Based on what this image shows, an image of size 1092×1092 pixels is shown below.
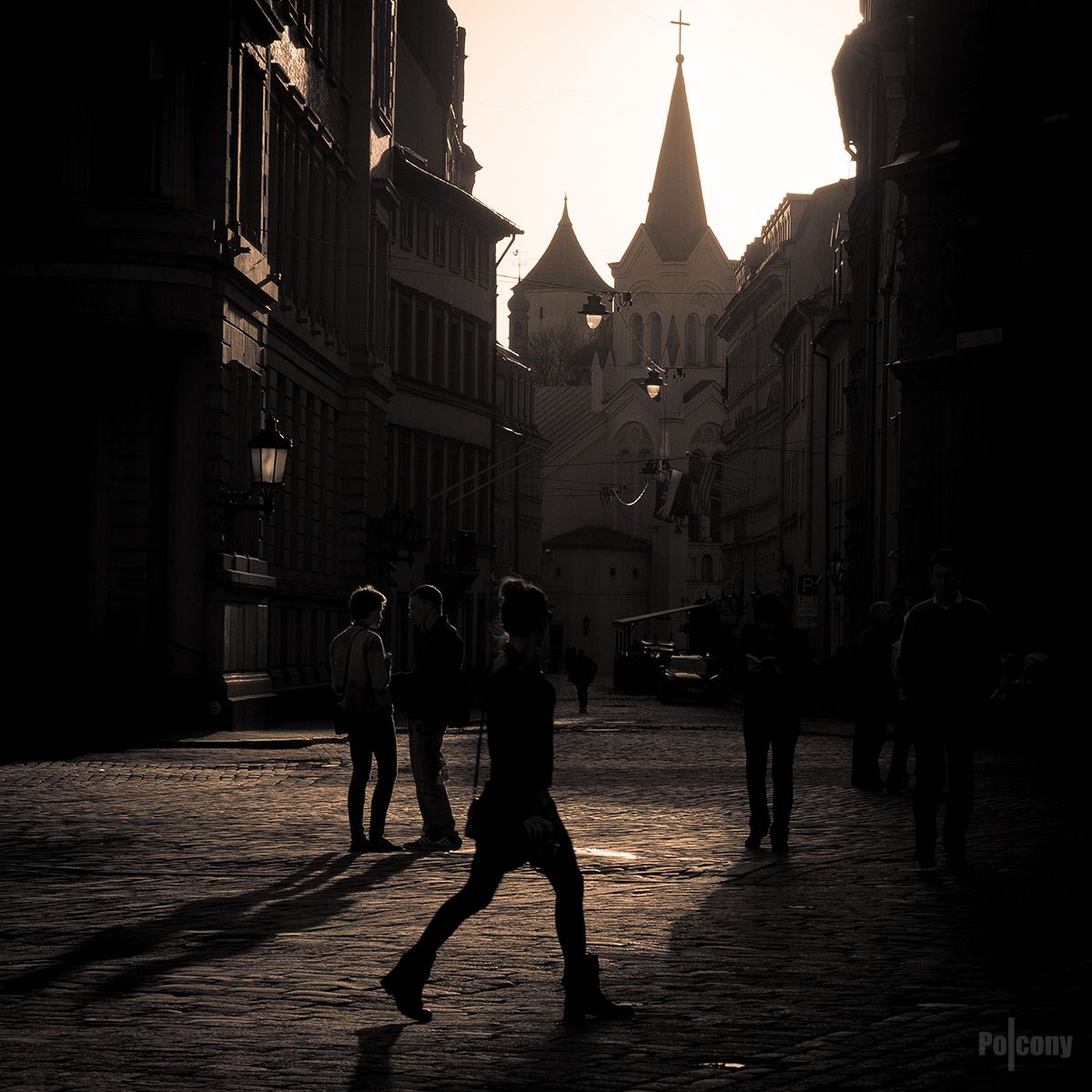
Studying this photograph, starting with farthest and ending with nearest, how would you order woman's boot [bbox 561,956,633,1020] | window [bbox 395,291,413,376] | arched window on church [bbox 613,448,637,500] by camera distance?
arched window on church [bbox 613,448,637,500] → window [bbox 395,291,413,376] → woman's boot [bbox 561,956,633,1020]

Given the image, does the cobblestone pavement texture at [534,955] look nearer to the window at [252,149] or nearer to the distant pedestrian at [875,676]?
the distant pedestrian at [875,676]

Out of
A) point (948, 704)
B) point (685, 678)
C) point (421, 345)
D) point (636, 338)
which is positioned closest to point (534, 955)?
point (948, 704)

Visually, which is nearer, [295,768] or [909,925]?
[909,925]

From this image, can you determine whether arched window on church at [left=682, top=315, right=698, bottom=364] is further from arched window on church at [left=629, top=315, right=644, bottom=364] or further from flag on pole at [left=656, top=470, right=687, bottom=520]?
flag on pole at [left=656, top=470, right=687, bottom=520]

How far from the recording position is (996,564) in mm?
31406

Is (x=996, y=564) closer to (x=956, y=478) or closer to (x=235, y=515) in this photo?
(x=956, y=478)

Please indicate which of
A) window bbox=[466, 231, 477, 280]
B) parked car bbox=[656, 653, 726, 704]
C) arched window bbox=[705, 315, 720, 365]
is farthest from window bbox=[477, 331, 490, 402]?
arched window bbox=[705, 315, 720, 365]

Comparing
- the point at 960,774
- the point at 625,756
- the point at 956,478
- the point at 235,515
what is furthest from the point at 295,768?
the point at 956,478

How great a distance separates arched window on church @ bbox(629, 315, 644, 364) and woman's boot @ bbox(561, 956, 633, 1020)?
421 feet

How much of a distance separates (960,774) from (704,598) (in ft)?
283

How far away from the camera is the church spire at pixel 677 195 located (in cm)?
14000

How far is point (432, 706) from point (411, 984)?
615 centimetres

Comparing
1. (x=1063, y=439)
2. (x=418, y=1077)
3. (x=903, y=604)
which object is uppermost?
(x=1063, y=439)

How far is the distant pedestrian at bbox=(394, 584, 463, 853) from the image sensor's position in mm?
13836
